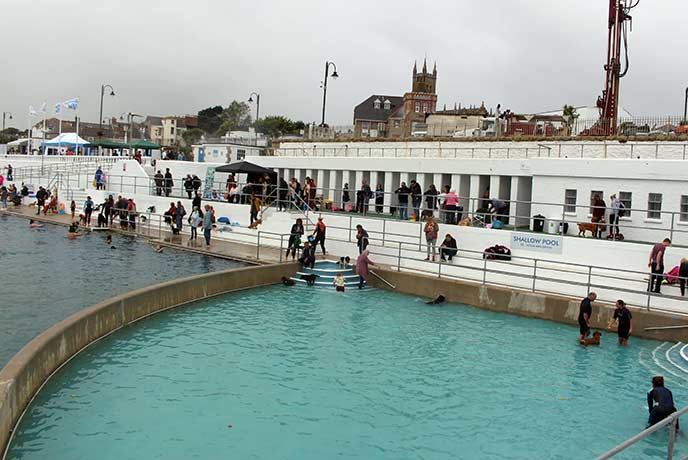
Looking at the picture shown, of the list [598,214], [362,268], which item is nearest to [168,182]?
[362,268]

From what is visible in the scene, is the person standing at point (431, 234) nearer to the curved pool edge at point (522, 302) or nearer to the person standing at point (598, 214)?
the curved pool edge at point (522, 302)

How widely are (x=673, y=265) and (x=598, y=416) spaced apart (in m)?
9.79

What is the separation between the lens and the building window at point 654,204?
74.2 feet

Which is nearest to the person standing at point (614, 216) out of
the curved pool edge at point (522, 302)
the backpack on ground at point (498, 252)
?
the backpack on ground at point (498, 252)

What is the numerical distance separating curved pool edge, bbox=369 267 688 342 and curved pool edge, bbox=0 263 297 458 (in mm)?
4374

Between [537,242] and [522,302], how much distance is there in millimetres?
3411

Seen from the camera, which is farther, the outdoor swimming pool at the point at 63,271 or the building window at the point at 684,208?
the building window at the point at 684,208

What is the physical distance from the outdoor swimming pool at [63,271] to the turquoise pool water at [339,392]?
1897mm

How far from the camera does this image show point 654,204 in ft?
74.6

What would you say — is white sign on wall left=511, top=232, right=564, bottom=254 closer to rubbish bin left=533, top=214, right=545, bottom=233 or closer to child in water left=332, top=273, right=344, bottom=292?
rubbish bin left=533, top=214, right=545, bottom=233

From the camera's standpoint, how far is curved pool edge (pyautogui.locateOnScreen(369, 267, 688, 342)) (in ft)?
Result: 59.3

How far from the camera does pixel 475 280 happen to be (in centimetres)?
2256

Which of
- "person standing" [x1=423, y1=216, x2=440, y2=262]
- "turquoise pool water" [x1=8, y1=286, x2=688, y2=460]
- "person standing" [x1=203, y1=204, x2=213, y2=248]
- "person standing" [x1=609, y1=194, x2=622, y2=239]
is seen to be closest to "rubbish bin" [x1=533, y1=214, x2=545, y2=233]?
"person standing" [x1=609, y1=194, x2=622, y2=239]

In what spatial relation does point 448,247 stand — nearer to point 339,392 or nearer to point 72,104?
point 339,392
